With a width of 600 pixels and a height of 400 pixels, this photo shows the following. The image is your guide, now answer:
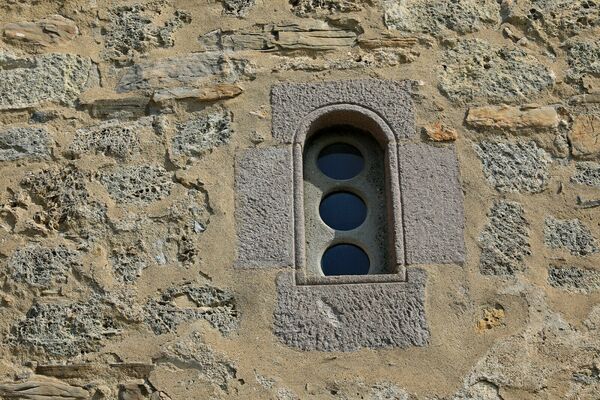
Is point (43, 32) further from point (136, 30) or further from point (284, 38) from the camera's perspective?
point (284, 38)

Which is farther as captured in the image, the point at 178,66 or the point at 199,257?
the point at 178,66

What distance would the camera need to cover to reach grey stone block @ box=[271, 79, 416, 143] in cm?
385

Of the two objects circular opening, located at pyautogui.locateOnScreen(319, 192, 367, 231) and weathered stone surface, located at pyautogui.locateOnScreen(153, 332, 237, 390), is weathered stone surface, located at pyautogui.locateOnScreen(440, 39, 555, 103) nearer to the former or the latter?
circular opening, located at pyautogui.locateOnScreen(319, 192, 367, 231)

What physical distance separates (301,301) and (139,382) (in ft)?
2.23

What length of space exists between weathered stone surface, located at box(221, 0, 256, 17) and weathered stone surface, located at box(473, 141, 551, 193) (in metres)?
1.19

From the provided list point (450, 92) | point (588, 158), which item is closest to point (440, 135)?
point (450, 92)

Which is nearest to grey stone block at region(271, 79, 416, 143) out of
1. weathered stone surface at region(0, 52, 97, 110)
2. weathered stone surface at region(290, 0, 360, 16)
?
weathered stone surface at region(290, 0, 360, 16)

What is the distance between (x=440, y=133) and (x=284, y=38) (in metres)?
0.81

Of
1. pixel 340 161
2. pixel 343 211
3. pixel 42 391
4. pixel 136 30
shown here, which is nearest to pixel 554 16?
pixel 340 161

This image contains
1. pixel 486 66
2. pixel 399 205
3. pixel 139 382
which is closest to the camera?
pixel 139 382

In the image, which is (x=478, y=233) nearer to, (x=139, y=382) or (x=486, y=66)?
(x=486, y=66)

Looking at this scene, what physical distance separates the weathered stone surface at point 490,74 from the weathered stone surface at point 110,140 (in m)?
1.33

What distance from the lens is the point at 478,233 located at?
12.0 ft

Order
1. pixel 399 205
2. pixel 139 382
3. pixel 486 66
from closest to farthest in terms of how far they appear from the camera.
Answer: pixel 139 382 → pixel 399 205 → pixel 486 66
